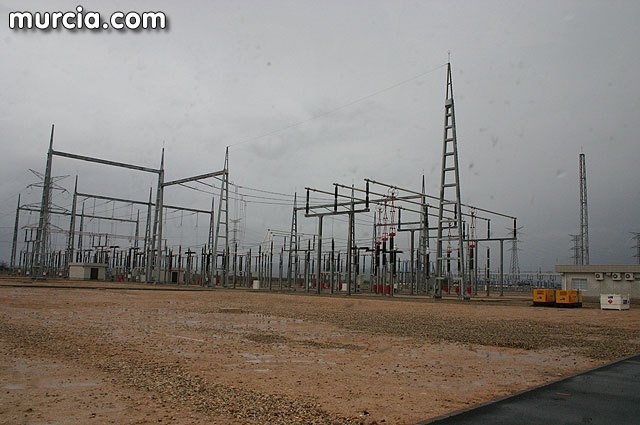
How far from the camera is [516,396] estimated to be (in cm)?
655

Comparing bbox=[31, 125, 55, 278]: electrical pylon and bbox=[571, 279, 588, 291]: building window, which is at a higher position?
bbox=[31, 125, 55, 278]: electrical pylon

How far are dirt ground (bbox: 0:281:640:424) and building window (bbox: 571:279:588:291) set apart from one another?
27664mm

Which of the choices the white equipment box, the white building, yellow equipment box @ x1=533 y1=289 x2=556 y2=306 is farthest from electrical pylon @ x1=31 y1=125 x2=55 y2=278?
the white building

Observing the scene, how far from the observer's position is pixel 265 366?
8.37 m

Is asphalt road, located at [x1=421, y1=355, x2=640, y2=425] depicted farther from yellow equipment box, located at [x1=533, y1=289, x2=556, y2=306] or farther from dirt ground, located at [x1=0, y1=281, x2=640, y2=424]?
yellow equipment box, located at [x1=533, y1=289, x2=556, y2=306]

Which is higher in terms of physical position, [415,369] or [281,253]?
[281,253]

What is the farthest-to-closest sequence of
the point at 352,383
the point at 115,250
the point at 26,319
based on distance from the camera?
the point at 115,250 < the point at 26,319 < the point at 352,383

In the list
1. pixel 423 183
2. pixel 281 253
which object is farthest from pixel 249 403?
pixel 281 253

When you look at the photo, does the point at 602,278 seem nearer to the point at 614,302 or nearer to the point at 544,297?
the point at 544,297

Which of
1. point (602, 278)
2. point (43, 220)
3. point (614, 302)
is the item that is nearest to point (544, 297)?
point (614, 302)

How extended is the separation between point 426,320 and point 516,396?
1082 cm

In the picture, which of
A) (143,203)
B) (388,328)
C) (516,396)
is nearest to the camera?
(516,396)

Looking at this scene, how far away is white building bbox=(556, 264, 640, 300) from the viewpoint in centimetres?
3847

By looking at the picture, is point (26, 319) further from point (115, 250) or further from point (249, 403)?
point (115, 250)
